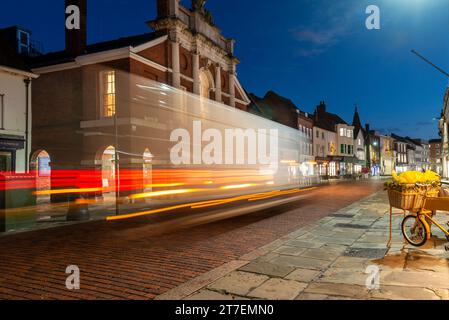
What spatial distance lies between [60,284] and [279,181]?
2466 centimetres

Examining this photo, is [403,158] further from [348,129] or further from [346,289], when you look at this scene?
[346,289]

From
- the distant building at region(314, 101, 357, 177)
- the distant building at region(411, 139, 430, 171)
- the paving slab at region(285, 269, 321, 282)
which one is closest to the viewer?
the paving slab at region(285, 269, 321, 282)

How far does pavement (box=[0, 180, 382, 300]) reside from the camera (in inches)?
206

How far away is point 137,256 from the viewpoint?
716 centimetres

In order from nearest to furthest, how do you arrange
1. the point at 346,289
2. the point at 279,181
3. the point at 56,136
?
the point at 346,289, the point at 56,136, the point at 279,181

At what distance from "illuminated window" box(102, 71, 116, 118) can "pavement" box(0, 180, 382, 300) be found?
39.9ft

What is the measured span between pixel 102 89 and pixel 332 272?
67.2 ft

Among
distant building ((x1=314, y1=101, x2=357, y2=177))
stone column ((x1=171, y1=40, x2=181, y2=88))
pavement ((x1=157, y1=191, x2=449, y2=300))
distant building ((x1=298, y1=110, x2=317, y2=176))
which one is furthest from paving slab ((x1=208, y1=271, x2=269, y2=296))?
distant building ((x1=314, y1=101, x2=357, y2=177))

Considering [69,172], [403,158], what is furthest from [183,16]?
[403,158]

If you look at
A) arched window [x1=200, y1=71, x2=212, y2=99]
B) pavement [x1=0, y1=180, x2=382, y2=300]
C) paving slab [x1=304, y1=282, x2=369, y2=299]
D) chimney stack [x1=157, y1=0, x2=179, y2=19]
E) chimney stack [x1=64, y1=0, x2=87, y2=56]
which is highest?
chimney stack [x1=157, y1=0, x2=179, y2=19]

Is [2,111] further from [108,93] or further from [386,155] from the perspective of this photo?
[386,155]

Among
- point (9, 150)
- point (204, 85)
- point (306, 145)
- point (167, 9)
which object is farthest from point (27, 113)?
point (306, 145)

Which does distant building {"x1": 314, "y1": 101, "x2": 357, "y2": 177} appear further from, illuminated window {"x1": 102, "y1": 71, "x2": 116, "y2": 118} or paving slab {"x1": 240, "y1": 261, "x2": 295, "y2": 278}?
paving slab {"x1": 240, "y1": 261, "x2": 295, "y2": 278}
